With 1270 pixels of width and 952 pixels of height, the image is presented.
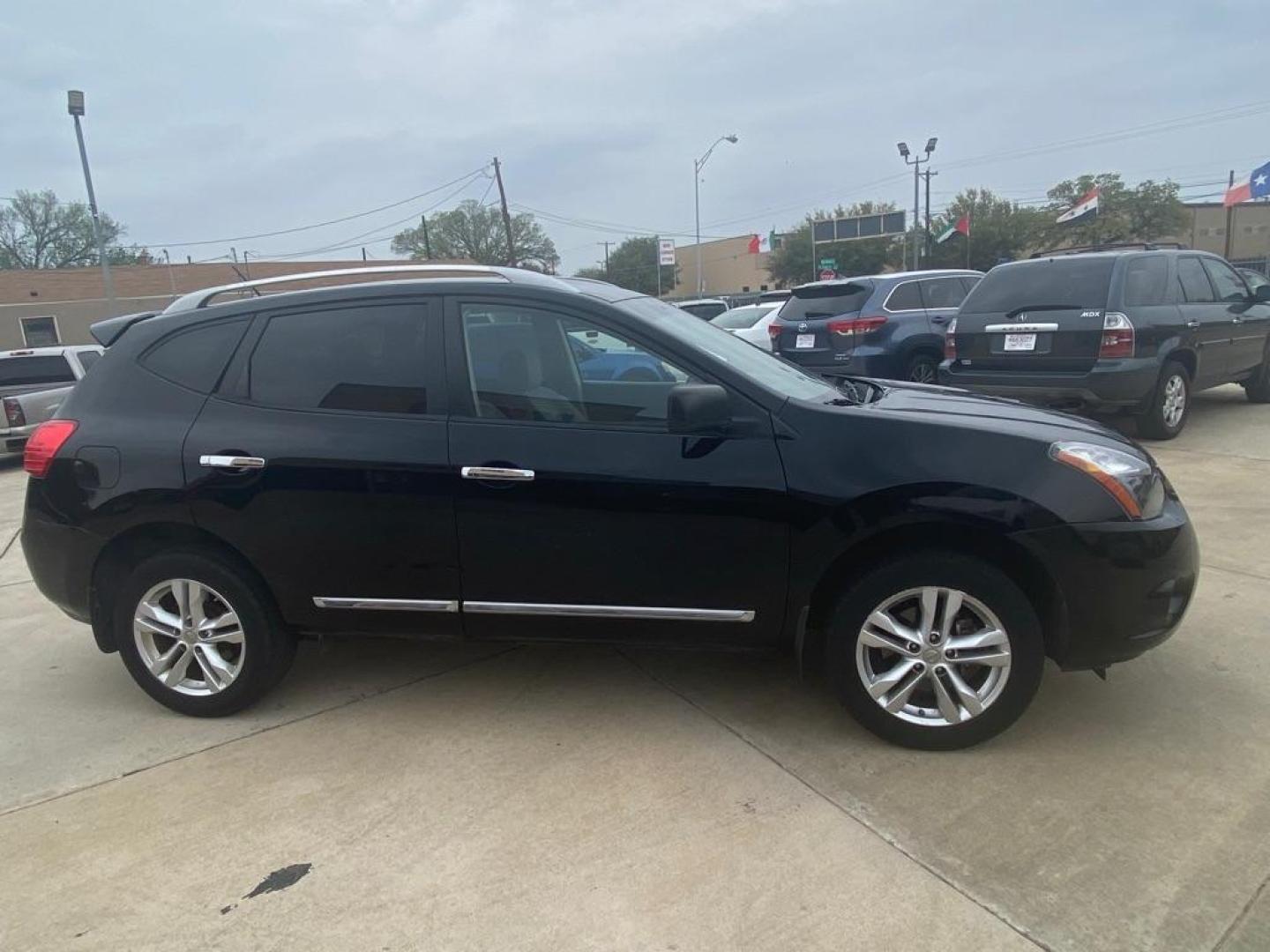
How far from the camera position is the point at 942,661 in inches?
113

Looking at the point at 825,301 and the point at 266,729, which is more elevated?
the point at 825,301

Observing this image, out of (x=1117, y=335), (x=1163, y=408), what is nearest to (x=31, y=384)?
(x=1117, y=335)

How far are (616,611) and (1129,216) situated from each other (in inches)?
2264

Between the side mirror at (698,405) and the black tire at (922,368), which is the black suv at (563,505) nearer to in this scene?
the side mirror at (698,405)

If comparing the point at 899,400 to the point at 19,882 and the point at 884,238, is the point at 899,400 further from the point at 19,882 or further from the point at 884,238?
the point at 884,238

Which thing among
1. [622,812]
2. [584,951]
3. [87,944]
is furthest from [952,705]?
[87,944]

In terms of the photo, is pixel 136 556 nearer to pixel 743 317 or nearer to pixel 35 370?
pixel 35 370

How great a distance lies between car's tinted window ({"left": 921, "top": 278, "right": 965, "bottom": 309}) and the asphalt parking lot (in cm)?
662

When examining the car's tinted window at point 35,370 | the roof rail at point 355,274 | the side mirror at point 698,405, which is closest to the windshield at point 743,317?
→ the car's tinted window at point 35,370

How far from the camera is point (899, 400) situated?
3350mm

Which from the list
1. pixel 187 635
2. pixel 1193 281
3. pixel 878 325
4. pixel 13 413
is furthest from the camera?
pixel 13 413

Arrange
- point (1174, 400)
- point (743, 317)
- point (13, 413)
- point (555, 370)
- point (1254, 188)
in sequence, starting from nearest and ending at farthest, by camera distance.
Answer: point (555, 370) < point (1174, 400) < point (13, 413) < point (743, 317) < point (1254, 188)

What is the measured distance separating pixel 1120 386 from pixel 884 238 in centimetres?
5553

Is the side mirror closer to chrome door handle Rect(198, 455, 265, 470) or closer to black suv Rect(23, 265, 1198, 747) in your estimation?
black suv Rect(23, 265, 1198, 747)
